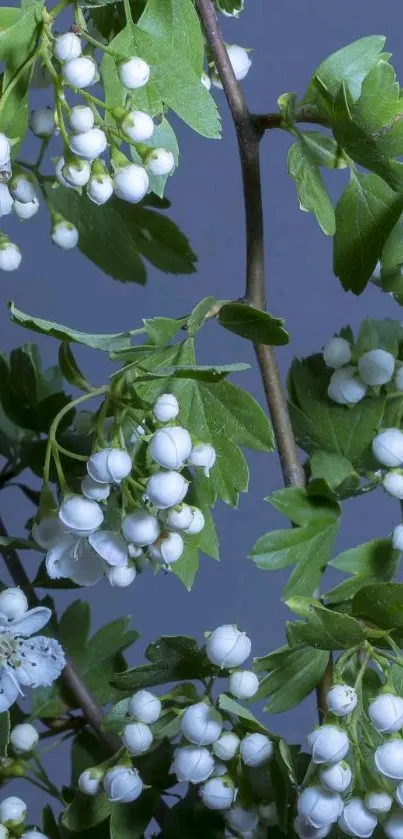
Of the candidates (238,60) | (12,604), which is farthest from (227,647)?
(238,60)

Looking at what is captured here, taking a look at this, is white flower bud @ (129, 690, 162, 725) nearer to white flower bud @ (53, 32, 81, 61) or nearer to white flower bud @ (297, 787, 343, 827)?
white flower bud @ (297, 787, 343, 827)

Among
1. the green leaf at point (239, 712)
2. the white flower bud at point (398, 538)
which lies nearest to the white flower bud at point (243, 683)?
the green leaf at point (239, 712)

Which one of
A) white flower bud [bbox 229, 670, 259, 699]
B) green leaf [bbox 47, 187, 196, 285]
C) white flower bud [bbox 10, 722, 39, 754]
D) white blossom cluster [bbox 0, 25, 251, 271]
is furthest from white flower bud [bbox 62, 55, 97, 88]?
white flower bud [bbox 10, 722, 39, 754]

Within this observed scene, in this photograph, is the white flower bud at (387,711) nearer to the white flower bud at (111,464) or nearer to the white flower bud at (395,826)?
the white flower bud at (395,826)

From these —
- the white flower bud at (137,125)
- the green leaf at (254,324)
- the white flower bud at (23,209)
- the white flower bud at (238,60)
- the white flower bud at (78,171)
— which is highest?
the white flower bud at (137,125)

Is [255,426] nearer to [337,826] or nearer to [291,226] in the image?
[337,826]
